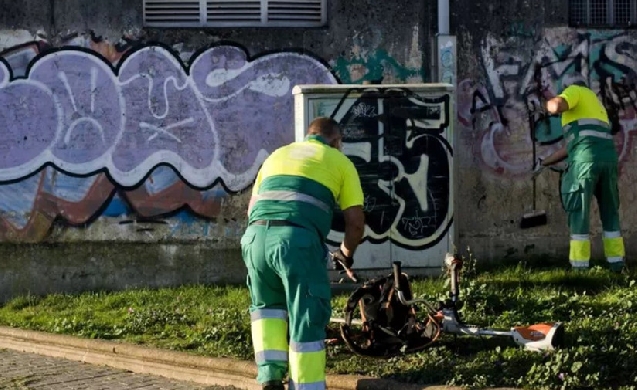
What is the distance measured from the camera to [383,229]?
11.4 meters

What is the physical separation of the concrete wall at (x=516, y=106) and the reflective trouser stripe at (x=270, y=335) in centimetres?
542

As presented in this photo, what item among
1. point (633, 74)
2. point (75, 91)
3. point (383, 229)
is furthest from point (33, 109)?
point (633, 74)

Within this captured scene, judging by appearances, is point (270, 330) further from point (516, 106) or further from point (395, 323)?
point (516, 106)

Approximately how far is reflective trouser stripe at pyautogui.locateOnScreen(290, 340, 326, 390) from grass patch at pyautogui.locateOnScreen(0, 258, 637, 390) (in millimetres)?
900

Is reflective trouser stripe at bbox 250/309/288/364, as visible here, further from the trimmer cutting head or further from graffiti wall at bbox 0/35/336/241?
graffiti wall at bbox 0/35/336/241

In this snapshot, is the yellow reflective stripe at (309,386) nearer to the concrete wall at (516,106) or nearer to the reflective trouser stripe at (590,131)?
the reflective trouser stripe at (590,131)

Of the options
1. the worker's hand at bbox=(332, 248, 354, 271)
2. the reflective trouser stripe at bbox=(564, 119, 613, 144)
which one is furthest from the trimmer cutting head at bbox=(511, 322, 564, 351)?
the reflective trouser stripe at bbox=(564, 119, 613, 144)

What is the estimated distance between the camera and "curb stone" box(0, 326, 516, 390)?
7723mm

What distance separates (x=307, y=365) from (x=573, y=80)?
21.8ft

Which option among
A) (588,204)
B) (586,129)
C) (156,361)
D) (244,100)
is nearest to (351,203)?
(156,361)

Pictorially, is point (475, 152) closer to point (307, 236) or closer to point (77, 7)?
point (77, 7)

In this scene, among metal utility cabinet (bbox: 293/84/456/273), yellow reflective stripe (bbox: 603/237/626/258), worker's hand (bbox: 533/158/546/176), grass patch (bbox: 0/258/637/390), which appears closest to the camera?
grass patch (bbox: 0/258/637/390)

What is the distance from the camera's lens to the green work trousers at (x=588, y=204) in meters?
10.9

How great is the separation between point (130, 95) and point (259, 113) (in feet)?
4.60
